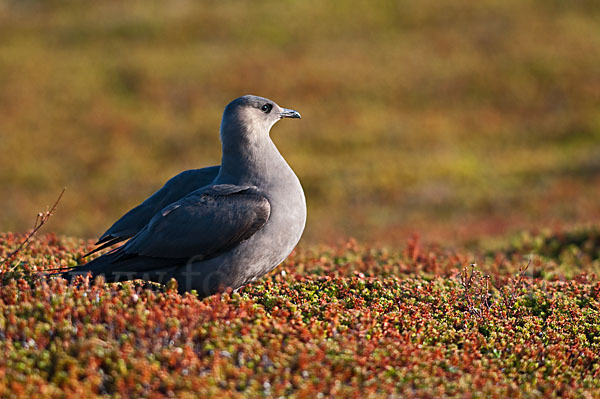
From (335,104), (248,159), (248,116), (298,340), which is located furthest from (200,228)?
(335,104)

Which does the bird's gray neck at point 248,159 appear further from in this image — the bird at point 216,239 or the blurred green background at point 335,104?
the blurred green background at point 335,104

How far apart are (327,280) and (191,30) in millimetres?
33774

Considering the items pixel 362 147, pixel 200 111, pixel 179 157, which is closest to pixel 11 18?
pixel 200 111

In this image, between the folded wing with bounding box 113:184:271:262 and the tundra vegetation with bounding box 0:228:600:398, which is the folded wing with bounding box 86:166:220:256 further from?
the tundra vegetation with bounding box 0:228:600:398

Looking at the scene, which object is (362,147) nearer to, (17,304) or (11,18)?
(17,304)

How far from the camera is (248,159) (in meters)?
7.47

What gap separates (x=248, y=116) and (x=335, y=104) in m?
24.3

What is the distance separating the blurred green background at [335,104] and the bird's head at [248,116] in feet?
29.7

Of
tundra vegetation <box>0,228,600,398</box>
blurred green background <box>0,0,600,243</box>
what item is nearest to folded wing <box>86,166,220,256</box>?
tundra vegetation <box>0,228,600,398</box>

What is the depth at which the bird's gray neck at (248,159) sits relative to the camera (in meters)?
7.39

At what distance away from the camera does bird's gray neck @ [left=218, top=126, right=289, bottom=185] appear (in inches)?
291

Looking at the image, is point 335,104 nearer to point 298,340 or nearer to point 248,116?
point 248,116

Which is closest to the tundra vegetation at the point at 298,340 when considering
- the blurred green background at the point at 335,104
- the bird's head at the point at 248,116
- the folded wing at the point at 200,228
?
the folded wing at the point at 200,228

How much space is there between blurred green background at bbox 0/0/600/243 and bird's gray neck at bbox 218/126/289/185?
30.3 feet
